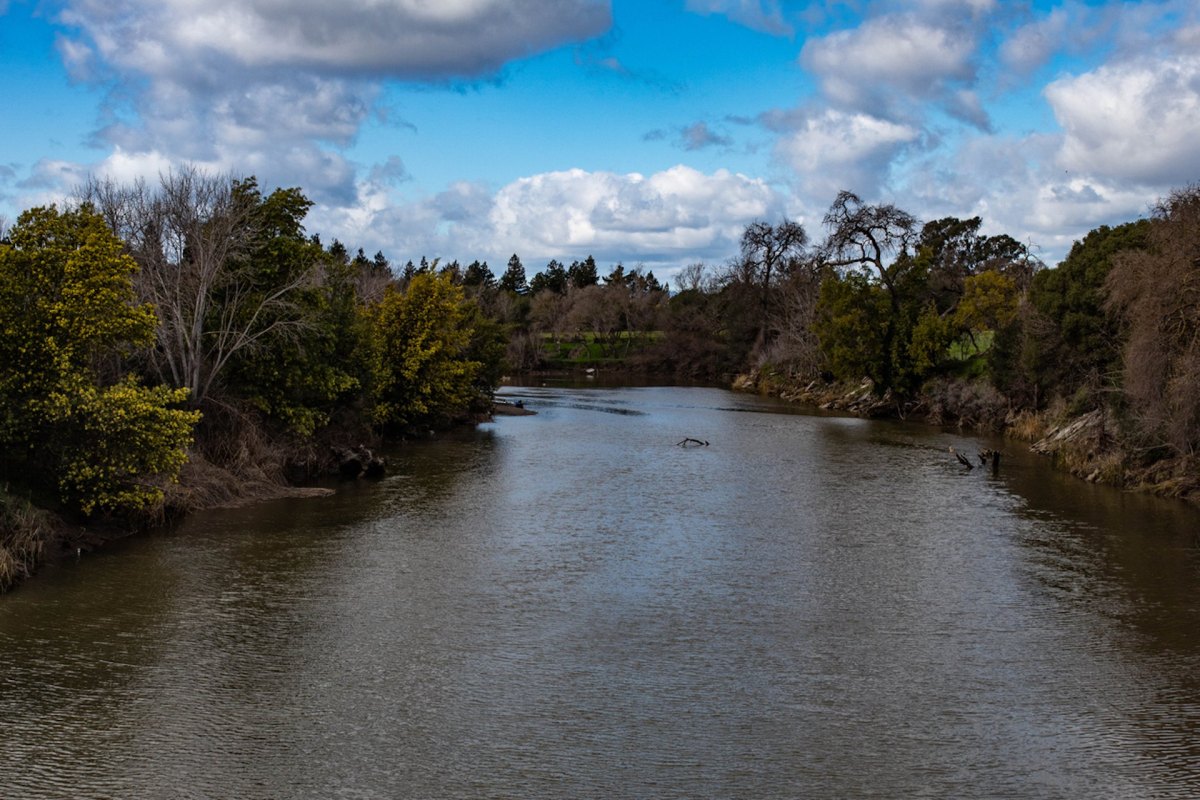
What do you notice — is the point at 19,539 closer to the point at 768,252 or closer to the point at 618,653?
the point at 618,653

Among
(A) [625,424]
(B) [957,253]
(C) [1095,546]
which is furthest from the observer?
(B) [957,253]

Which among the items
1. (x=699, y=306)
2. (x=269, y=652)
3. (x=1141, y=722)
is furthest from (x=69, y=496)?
(x=699, y=306)

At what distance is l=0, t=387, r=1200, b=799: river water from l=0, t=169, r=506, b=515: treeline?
327cm

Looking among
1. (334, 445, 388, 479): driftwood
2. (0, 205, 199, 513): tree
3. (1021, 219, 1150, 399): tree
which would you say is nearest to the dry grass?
(0, 205, 199, 513): tree

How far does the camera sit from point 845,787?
1439 cm

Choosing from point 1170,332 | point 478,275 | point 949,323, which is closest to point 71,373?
point 1170,332

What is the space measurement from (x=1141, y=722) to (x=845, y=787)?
5925 millimetres

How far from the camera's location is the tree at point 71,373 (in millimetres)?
26203

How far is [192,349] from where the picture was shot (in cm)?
3656

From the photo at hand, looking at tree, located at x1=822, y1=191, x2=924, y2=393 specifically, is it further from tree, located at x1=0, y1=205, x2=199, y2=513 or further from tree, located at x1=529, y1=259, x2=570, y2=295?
tree, located at x1=529, y1=259, x2=570, y2=295

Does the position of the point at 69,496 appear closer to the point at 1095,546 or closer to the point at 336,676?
the point at 336,676

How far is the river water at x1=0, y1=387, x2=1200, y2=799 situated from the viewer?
14.9 m

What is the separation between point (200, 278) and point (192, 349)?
276 cm

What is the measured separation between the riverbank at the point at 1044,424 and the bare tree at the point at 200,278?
1268 inches
